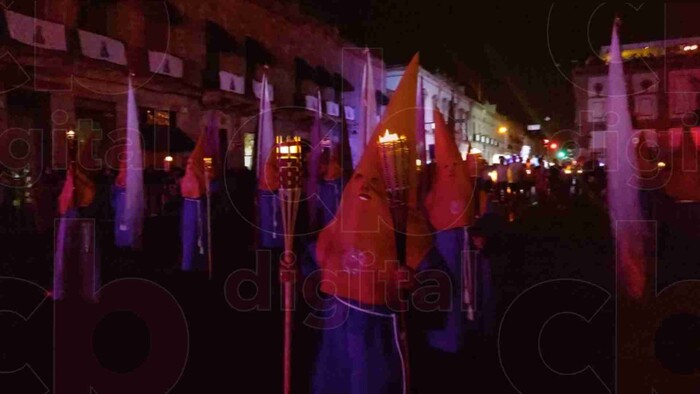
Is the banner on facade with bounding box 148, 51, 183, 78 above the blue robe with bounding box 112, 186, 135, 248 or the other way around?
above

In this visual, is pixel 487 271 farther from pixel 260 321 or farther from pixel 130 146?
pixel 130 146

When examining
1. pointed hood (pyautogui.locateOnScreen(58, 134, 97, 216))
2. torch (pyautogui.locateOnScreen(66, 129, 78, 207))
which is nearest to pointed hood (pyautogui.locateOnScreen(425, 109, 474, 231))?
torch (pyautogui.locateOnScreen(66, 129, 78, 207))

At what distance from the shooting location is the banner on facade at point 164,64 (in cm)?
2088

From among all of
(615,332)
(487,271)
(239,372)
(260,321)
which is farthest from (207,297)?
(615,332)

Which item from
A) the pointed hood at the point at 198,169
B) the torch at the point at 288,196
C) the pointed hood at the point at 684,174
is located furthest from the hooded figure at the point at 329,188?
the torch at the point at 288,196

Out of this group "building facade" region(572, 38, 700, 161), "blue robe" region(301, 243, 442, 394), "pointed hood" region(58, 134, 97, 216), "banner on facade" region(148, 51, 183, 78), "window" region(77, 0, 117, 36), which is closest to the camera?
"blue robe" region(301, 243, 442, 394)

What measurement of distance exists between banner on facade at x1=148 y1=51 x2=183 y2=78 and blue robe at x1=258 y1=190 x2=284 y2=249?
33.6 feet

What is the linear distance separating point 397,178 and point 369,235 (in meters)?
0.33

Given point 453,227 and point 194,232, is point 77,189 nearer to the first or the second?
point 194,232

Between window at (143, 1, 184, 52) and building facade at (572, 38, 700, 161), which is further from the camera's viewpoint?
building facade at (572, 38, 700, 161)

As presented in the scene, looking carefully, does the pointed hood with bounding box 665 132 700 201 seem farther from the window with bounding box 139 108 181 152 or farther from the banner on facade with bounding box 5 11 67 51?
the window with bounding box 139 108 181 152

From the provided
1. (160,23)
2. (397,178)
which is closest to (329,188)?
(397,178)

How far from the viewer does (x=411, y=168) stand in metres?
3.92

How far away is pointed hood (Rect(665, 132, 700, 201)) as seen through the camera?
10516 mm
